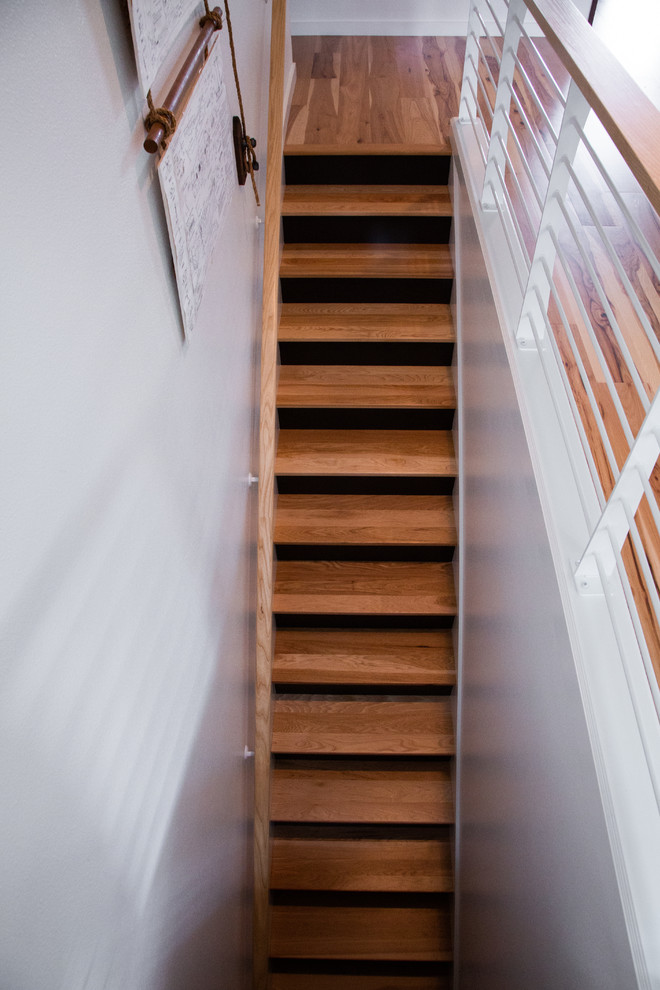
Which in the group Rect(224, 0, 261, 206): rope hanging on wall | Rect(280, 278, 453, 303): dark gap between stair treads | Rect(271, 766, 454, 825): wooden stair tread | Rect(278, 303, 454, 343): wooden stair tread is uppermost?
Rect(280, 278, 453, 303): dark gap between stair treads

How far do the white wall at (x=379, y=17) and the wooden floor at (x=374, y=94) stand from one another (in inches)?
2.9

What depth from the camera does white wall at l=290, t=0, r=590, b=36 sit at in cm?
438

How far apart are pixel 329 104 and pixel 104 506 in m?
3.30

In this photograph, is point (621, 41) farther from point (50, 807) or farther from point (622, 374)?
point (50, 807)

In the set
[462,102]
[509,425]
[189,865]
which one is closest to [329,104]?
[462,102]

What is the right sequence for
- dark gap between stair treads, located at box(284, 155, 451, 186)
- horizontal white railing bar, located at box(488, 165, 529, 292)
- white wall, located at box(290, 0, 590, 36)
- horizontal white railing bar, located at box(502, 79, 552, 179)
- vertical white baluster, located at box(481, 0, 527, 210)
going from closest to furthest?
horizontal white railing bar, located at box(502, 79, 552, 179) < horizontal white railing bar, located at box(488, 165, 529, 292) < vertical white baluster, located at box(481, 0, 527, 210) < dark gap between stair treads, located at box(284, 155, 451, 186) < white wall, located at box(290, 0, 590, 36)

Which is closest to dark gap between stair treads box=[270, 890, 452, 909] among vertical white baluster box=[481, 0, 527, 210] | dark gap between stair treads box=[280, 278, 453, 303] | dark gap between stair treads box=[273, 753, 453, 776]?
dark gap between stair treads box=[273, 753, 453, 776]

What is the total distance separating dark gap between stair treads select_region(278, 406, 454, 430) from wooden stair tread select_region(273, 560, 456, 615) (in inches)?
24.1

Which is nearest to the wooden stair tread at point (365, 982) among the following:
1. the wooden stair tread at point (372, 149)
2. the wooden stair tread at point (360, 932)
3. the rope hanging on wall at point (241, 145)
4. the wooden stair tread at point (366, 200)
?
the wooden stair tread at point (360, 932)

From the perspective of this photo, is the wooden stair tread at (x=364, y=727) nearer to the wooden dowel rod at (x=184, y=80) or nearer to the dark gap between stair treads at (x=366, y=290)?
the dark gap between stair treads at (x=366, y=290)

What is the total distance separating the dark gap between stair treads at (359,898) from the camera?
9.76 feet

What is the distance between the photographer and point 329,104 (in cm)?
374

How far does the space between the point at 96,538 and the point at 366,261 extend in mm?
2415

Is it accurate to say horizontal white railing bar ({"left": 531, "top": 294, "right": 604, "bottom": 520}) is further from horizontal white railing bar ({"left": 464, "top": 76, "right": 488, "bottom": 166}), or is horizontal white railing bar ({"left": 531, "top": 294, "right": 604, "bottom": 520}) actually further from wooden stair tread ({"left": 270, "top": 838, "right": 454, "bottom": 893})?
wooden stair tread ({"left": 270, "top": 838, "right": 454, "bottom": 893})
